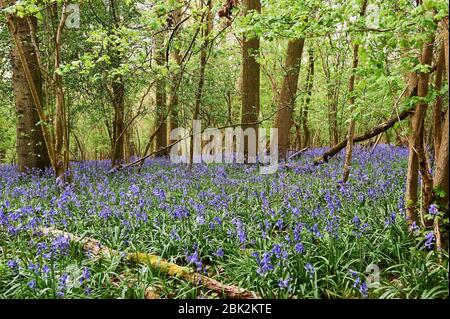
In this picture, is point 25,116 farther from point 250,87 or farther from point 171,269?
point 171,269

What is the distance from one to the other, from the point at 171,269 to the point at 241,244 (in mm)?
881

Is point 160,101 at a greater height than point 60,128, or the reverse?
point 160,101

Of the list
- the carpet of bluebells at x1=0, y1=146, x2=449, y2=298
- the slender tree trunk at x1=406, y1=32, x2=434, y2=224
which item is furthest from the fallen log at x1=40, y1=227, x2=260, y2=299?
the slender tree trunk at x1=406, y1=32, x2=434, y2=224

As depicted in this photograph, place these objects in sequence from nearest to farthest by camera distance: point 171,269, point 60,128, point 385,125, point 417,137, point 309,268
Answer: point 309,268 < point 171,269 < point 417,137 < point 385,125 < point 60,128

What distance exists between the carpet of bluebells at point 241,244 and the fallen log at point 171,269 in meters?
0.08

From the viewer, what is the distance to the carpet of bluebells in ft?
10.4

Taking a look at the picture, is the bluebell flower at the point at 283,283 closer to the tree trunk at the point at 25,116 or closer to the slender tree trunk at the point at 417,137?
the slender tree trunk at the point at 417,137

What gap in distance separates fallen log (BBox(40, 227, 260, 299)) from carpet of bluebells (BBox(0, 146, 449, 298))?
75 mm

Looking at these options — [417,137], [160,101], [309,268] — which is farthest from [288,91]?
[309,268]

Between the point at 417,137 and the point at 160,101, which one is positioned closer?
the point at 417,137

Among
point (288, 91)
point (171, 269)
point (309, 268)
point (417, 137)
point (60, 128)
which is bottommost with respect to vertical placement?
point (171, 269)

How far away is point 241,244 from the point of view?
13.5 ft

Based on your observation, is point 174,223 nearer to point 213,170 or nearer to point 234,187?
point 234,187

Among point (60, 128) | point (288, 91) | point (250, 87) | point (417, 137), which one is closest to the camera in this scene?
point (417, 137)
